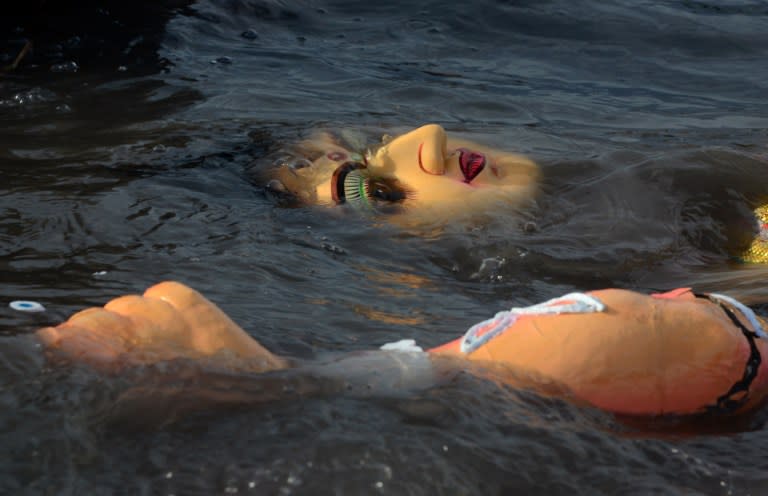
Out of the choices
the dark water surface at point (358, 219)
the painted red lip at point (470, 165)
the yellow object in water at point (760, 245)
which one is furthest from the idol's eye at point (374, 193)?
the yellow object in water at point (760, 245)

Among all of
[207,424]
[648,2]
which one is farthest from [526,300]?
[648,2]

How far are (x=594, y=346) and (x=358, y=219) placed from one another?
2258 mm

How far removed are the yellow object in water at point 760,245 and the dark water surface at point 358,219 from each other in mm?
86

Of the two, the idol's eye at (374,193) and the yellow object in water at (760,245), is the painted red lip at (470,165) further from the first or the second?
the yellow object in water at (760,245)

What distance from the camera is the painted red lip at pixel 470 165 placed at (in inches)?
194

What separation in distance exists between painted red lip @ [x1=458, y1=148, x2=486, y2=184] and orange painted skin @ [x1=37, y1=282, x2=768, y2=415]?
2.27 m

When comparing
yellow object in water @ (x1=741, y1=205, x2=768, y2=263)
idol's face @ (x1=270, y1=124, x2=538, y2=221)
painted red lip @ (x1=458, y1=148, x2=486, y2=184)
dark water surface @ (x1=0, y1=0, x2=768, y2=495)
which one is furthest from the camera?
painted red lip @ (x1=458, y1=148, x2=486, y2=184)

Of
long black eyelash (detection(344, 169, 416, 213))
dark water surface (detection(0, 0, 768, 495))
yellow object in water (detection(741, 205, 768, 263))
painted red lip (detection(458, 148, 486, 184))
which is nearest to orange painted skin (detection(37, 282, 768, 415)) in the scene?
dark water surface (detection(0, 0, 768, 495))

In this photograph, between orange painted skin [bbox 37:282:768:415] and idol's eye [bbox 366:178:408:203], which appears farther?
idol's eye [bbox 366:178:408:203]

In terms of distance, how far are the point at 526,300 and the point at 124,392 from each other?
6.32 ft

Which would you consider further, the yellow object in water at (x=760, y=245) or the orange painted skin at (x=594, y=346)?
the yellow object in water at (x=760, y=245)

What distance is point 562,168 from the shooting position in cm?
551

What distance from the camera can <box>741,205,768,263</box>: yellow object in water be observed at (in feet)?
15.1

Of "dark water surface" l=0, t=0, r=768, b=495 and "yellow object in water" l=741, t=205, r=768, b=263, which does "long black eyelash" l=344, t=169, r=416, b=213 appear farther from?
"yellow object in water" l=741, t=205, r=768, b=263
